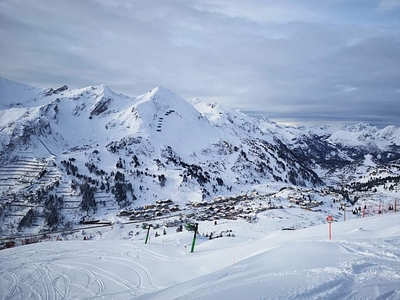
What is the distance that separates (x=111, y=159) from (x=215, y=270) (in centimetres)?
11736

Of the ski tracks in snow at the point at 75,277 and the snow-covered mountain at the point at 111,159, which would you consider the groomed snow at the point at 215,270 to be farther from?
the snow-covered mountain at the point at 111,159

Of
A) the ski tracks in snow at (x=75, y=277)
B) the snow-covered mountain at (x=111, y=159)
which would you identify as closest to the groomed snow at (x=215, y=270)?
the ski tracks in snow at (x=75, y=277)

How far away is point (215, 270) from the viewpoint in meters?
13.5

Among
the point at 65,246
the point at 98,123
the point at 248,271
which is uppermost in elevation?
the point at 98,123

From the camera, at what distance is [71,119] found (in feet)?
565

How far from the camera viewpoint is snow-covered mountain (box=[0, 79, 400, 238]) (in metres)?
85.2

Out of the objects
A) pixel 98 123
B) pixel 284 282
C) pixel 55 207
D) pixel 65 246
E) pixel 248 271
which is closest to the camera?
pixel 284 282

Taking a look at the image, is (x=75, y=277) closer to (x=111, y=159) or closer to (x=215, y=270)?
(x=215, y=270)

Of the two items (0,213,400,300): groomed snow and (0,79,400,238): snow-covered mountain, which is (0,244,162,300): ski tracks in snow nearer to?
(0,213,400,300): groomed snow

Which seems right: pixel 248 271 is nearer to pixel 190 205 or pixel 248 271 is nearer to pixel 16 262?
pixel 16 262

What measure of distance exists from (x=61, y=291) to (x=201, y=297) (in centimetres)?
1017

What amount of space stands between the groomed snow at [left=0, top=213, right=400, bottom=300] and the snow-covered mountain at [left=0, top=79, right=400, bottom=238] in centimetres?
6226

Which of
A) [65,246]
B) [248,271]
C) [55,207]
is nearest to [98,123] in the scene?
[55,207]

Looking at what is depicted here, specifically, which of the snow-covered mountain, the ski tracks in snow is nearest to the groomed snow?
the ski tracks in snow
